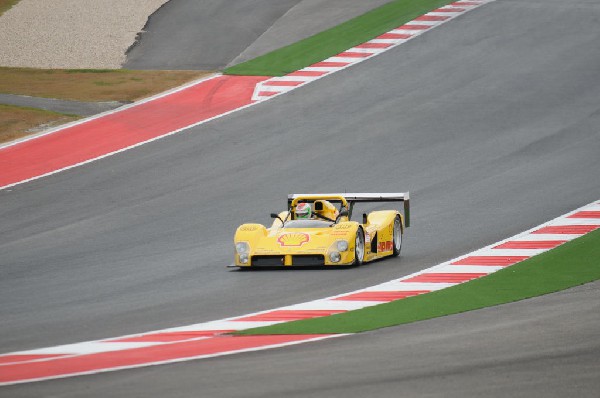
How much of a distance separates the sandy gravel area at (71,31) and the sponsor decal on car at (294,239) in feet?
58.1

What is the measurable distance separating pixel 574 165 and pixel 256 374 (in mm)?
16368

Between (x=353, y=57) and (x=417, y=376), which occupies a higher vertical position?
(x=353, y=57)

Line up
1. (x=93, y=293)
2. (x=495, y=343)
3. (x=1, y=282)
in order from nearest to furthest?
(x=495, y=343) → (x=93, y=293) → (x=1, y=282)

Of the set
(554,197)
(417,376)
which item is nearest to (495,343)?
(417,376)

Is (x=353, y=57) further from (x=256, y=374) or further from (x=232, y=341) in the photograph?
(x=256, y=374)

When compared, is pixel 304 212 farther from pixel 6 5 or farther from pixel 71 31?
pixel 6 5

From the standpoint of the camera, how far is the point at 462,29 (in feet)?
114

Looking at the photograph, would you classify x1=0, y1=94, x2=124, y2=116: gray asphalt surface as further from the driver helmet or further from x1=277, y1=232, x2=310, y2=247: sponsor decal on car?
x1=277, y1=232, x2=310, y2=247: sponsor decal on car

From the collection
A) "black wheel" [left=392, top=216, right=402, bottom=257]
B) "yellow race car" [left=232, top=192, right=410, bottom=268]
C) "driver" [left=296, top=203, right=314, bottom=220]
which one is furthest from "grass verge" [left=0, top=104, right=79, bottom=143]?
"black wheel" [left=392, top=216, right=402, bottom=257]

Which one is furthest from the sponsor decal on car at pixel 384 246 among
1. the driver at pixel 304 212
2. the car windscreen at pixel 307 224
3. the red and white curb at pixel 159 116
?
the red and white curb at pixel 159 116

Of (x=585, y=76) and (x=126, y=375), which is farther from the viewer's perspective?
(x=585, y=76)

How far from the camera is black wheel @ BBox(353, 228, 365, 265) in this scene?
18.8 m

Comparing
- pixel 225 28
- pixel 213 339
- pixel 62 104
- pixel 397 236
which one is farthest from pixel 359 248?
pixel 225 28

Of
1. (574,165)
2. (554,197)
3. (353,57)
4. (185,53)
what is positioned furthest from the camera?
(185,53)
